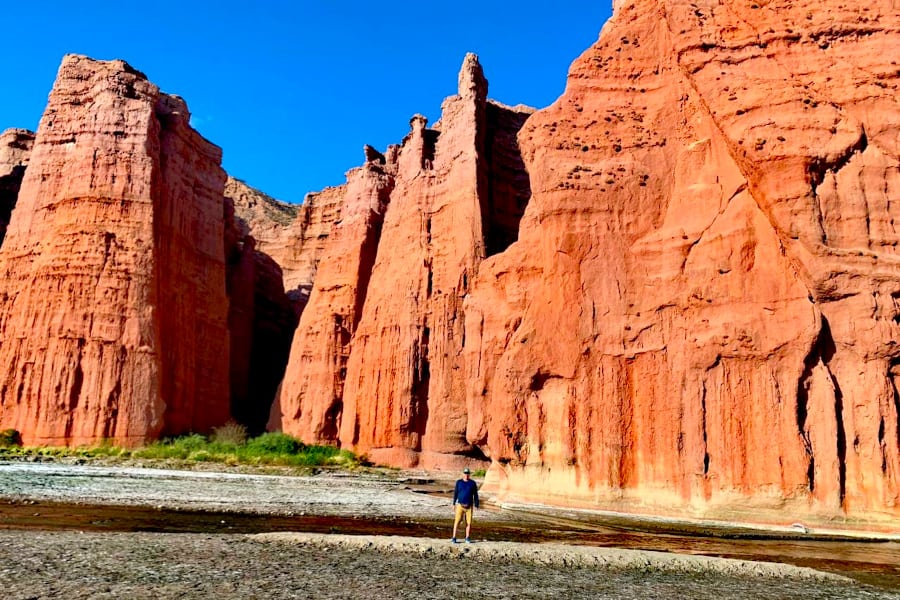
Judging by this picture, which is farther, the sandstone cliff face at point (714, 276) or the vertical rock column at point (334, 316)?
the vertical rock column at point (334, 316)

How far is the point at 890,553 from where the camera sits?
14305 mm

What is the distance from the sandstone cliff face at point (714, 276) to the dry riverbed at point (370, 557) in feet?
8.68

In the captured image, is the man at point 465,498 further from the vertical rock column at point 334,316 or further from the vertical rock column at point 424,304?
the vertical rock column at point 334,316

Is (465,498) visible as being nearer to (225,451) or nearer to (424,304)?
(225,451)

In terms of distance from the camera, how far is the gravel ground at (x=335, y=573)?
8266 millimetres

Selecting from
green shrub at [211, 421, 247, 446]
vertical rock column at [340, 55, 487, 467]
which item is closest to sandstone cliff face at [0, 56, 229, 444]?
green shrub at [211, 421, 247, 446]

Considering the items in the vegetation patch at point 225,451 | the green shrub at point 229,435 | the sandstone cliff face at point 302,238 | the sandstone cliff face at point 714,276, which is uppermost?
the sandstone cliff face at point 302,238

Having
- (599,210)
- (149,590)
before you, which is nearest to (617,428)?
(599,210)

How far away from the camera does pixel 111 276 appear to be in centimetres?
4769

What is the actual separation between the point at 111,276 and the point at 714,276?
3940 centimetres

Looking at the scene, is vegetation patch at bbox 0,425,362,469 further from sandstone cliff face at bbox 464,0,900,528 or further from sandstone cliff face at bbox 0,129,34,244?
sandstone cliff face at bbox 0,129,34,244

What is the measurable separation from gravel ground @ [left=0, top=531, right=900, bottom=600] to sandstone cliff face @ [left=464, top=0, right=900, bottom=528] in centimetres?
775

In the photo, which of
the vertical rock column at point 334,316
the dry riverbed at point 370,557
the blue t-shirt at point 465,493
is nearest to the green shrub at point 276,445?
the vertical rock column at point 334,316

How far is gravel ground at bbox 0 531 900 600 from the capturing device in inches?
325
